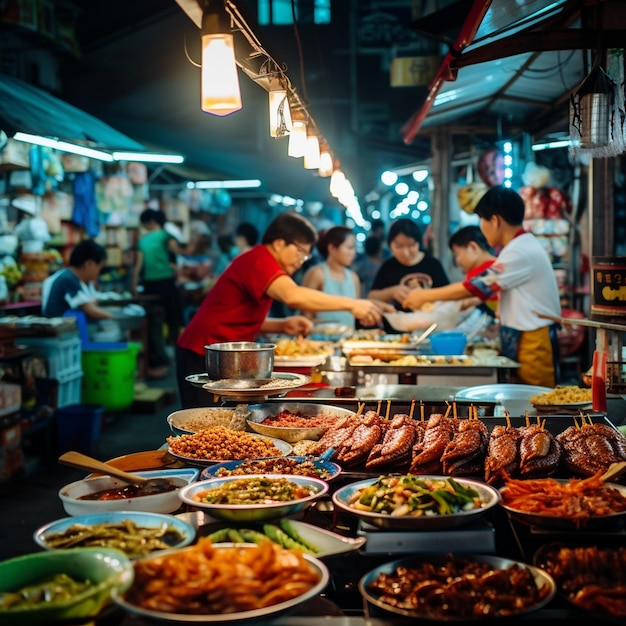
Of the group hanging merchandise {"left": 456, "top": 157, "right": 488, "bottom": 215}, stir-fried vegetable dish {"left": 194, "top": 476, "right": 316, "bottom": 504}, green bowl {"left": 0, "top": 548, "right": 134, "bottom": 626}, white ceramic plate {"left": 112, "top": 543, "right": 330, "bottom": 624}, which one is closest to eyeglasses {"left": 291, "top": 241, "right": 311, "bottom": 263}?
stir-fried vegetable dish {"left": 194, "top": 476, "right": 316, "bottom": 504}

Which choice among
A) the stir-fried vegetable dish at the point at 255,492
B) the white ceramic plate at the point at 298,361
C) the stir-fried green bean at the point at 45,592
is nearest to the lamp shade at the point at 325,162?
the white ceramic plate at the point at 298,361

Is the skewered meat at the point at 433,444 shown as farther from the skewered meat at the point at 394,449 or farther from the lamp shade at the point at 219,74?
the lamp shade at the point at 219,74

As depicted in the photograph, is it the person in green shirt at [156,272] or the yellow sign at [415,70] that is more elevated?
the yellow sign at [415,70]

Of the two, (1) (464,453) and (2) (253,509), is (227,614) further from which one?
(1) (464,453)

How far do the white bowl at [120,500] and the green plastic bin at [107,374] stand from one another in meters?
6.82

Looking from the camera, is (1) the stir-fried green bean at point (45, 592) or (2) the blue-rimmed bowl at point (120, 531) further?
(2) the blue-rimmed bowl at point (120, 531)

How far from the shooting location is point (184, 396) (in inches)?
244

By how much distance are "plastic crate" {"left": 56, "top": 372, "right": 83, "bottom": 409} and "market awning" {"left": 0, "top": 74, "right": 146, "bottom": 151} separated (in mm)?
2760

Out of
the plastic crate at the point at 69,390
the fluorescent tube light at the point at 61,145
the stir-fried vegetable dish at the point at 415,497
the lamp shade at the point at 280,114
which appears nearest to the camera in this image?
the stir-fried vegetable dish at the point at 415,497

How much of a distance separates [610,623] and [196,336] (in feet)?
14.6

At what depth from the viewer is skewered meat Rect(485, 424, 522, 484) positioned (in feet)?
10.1

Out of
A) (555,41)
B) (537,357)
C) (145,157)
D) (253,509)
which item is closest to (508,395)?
(537,357)

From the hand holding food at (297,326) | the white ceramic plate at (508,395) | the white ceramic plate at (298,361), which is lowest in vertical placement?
the white ceramic plate at (508,395)

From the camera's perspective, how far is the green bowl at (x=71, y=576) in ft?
6.63
